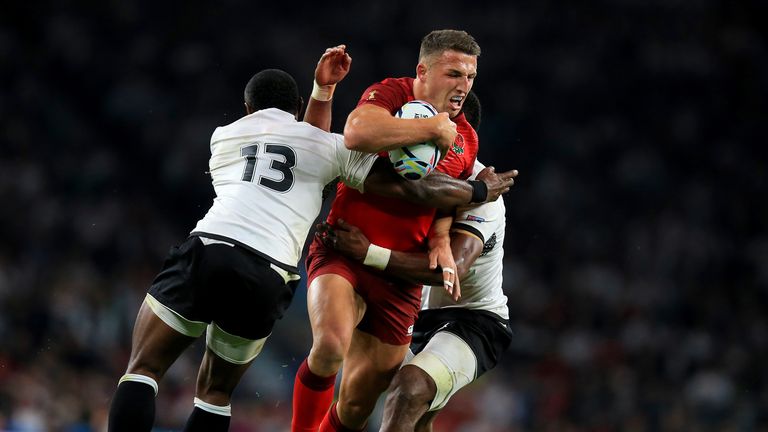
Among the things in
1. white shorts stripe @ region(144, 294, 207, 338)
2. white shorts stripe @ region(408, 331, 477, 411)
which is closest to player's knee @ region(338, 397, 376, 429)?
white shorts stripe @ region(408, 331, 477, 411)

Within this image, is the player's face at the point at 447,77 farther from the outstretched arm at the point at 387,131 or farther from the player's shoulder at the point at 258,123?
the player's shoulder at the point at 258,123

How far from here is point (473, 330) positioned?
589 centimetres

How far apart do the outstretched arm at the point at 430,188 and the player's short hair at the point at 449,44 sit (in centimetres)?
65

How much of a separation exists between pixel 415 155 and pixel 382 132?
24 cm

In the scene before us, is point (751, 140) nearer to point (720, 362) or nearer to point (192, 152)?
point (720, 362)

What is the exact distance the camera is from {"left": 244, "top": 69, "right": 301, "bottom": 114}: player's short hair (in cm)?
521

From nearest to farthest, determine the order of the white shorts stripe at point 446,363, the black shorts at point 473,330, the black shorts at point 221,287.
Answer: the black shorts at point 221,287 → the white shorts stripe at point 446,363 → the black shorts at point 473,330

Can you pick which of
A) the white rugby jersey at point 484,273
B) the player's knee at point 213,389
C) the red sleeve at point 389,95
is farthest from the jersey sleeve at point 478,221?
the player's knee at point 213,389

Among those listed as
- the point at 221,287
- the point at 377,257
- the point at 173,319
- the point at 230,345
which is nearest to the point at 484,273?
the point at 377,257

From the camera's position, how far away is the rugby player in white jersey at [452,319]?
209 inches

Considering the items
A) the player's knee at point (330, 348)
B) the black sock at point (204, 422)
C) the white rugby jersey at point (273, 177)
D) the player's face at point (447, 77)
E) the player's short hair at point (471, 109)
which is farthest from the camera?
the player's short hair at point (471, 109)

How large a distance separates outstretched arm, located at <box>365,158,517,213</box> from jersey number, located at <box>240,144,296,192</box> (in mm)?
442

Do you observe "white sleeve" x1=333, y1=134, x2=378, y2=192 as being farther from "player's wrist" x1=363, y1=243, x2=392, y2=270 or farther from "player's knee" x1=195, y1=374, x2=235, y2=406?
"player's knee" x1=195, y1=374, x2=235, y2=406

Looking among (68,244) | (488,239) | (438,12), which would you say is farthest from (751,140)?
(488,239)
